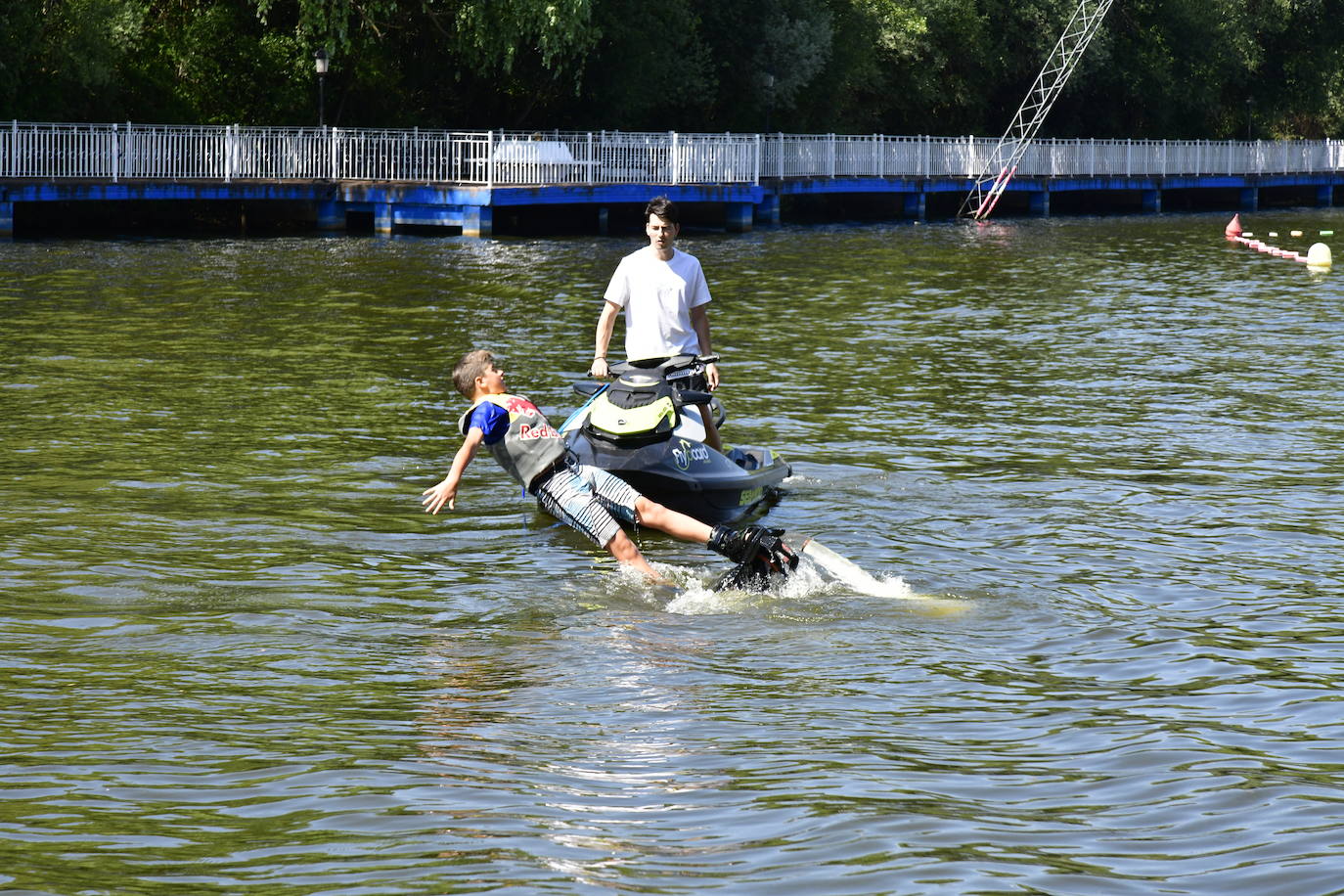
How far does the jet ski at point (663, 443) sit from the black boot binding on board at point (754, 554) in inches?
46.1

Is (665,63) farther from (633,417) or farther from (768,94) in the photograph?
(633,417)

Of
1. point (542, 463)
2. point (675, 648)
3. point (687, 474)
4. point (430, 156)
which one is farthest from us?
point (430, 156)

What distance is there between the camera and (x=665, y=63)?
4206 cm

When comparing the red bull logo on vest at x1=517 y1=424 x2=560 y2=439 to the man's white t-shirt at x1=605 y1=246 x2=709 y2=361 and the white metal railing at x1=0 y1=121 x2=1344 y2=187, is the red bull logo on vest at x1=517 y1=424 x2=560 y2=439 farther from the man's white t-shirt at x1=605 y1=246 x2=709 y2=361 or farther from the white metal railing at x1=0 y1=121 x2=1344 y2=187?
the white metal railing at x1=0 y1=121 x2=1344 y2=187

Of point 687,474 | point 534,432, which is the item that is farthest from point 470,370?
point 687,474

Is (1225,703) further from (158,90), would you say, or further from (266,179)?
(158,90)

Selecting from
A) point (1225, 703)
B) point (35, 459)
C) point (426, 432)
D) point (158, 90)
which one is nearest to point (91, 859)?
point (1225, 703)

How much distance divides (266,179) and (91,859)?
2925cm

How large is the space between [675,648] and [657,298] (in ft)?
9.83

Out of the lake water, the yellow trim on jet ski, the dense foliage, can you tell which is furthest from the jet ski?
the dense foliage

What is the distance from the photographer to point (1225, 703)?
6754 millimetres

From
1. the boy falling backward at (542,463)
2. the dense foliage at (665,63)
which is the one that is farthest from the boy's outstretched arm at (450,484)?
the dense foliage at (665,63)

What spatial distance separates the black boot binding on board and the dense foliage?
26.4 metres

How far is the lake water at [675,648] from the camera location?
5246 millimetres
